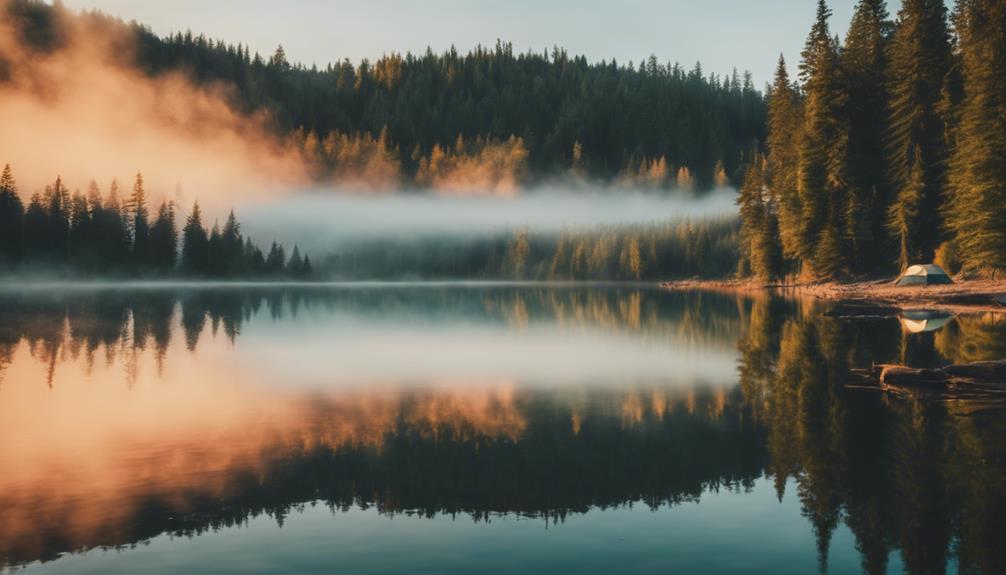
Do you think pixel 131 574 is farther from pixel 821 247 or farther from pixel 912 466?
pixel 821 247

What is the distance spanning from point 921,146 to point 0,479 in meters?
90.5

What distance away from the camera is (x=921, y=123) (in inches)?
3241

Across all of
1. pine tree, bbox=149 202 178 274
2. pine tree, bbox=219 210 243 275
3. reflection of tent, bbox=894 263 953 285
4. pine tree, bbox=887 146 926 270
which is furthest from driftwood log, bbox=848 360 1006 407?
pine tree, bbox=219 210 243 275

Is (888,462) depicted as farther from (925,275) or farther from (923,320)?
(925,275)

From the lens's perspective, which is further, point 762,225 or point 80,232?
point 80,232

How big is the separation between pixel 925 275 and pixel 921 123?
19714 millimetres

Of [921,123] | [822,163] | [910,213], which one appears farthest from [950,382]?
[822,163]

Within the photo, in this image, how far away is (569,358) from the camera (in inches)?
1467

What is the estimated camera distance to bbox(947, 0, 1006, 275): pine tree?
205ft

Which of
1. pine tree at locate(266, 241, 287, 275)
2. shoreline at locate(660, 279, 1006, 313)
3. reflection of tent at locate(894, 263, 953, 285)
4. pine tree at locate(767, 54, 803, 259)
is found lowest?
shoreline at locate(660, 279, 1006, 313)

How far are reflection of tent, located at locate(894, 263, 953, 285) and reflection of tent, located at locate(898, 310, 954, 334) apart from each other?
14782 mm

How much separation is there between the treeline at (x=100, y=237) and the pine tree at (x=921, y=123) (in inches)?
5169

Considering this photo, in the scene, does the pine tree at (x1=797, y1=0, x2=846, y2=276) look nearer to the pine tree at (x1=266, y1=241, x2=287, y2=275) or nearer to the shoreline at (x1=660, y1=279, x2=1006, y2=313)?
the shoreline at (x1=660, y1=279, x2=1006, y2=313)

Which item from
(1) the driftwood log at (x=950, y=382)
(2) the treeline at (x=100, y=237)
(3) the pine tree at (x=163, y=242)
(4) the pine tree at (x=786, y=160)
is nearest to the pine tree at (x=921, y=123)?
(4) the pine tree at (x=786, y=160)
